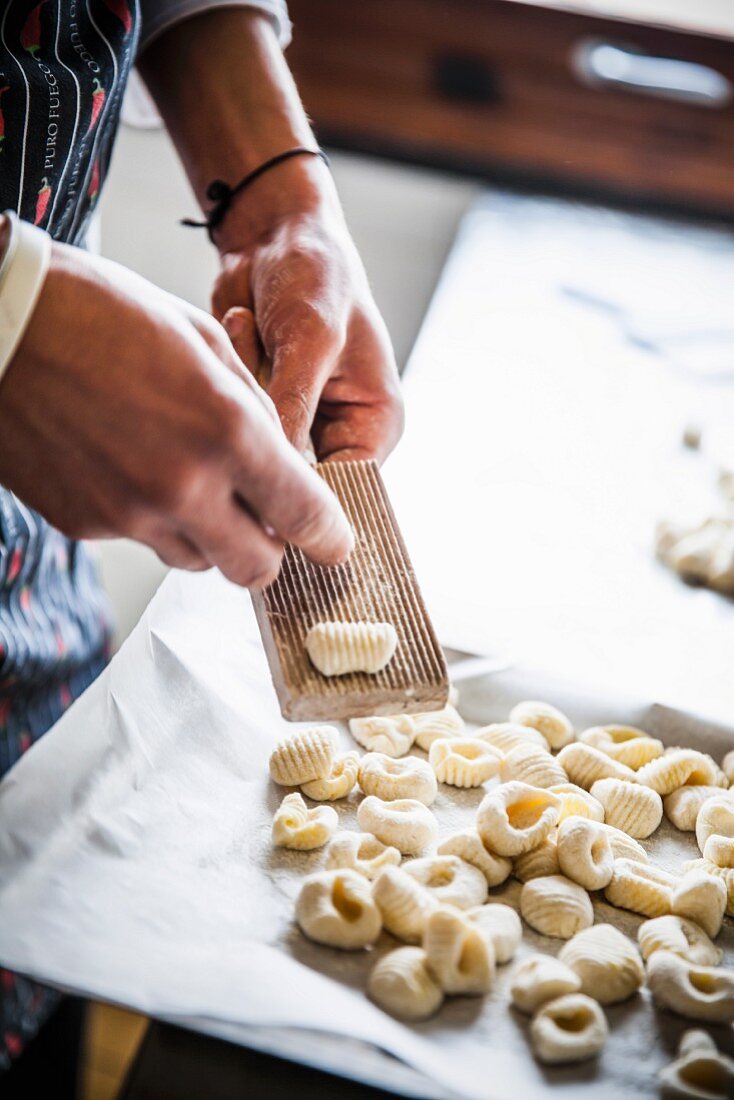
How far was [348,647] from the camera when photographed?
824 millimetres

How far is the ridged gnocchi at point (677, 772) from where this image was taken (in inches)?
38.6

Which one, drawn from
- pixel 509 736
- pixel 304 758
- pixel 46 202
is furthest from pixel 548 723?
pixel 46 202

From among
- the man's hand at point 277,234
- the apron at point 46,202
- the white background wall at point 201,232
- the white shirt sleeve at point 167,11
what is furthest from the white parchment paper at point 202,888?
the white background wall at point 201,232

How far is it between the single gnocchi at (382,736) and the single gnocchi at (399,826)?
0.32 feet

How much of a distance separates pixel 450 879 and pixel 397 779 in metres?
0.11

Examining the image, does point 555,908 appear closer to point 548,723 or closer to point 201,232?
point 548,723

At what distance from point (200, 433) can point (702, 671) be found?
2.48ft

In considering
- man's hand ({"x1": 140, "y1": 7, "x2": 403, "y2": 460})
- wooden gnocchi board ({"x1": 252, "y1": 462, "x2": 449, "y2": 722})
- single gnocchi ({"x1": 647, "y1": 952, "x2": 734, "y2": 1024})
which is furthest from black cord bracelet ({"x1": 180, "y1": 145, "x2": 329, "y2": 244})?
single gnocchi ({"x1": 647, "y1": 952, "x2": 734, "y2": 1024})

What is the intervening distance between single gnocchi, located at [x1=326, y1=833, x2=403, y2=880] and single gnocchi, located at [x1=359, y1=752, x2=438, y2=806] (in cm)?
5

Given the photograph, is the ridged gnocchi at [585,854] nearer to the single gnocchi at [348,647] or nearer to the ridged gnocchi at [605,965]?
the ridged gnocchi at [605,965]

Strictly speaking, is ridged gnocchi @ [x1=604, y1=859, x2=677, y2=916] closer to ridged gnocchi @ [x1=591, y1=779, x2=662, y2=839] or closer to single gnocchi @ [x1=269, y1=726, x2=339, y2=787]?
ridged gnocchi @ [x1=591, y1=779, x2=662, y2=839]

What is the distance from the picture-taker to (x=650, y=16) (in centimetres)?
211

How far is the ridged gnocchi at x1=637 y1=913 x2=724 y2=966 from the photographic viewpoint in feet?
2.68

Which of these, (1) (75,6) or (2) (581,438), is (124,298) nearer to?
(1) (75,6)
